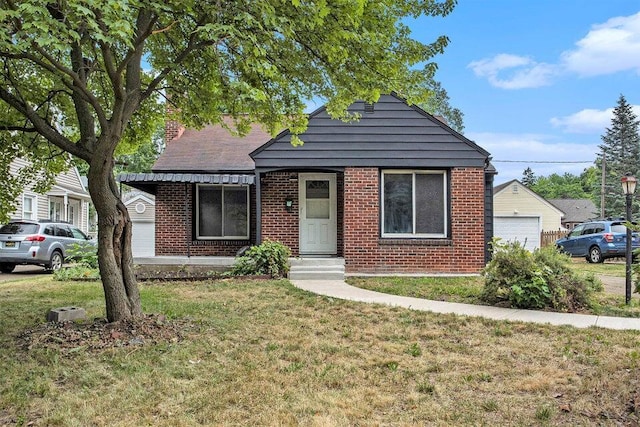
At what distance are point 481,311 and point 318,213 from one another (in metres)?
6.11

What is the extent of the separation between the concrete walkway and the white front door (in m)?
3.26

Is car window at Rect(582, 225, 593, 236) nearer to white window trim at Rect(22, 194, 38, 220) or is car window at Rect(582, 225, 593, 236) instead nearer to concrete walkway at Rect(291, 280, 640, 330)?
concrete walkway at Rect(291, 280, 640, 330)

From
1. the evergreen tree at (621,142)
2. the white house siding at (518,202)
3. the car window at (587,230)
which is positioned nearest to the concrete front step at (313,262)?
the car window at (587,230)

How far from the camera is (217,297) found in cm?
782

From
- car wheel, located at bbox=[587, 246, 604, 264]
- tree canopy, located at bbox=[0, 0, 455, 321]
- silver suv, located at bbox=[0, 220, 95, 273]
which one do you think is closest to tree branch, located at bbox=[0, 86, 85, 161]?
tree canopy, located at bbox=[0, 0, 455, 321]

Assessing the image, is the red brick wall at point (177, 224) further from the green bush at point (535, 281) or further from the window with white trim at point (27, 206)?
the window with white trim at point (27, 206)

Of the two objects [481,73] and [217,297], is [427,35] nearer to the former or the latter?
[217,297]

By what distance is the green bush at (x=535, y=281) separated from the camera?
6984mm

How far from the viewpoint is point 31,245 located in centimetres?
1332

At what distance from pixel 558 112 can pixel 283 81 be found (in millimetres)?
45946

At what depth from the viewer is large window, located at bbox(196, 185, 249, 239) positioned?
508 inches

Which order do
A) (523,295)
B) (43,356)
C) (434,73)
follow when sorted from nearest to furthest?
(43,356) < (434,73) < (523,295)

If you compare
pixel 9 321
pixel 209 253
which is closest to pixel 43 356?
pixel 9 321

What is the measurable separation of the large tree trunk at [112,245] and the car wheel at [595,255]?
59.5 feet
